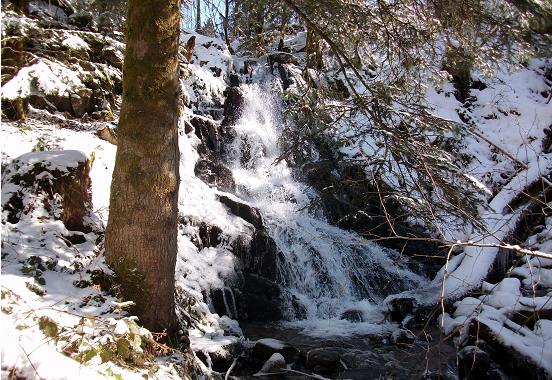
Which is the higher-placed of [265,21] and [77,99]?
[265,21]

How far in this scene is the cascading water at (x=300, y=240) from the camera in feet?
25.7

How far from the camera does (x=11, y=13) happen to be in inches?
213

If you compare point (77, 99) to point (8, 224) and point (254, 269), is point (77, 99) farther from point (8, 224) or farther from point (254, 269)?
point (254, 269)

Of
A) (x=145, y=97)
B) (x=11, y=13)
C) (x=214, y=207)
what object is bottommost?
(x=214, y=207)

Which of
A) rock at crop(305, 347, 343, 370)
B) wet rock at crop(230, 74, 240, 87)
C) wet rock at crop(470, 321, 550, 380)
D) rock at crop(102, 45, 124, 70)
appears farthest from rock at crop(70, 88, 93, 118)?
wet rock at crop(470, 321, 550, 380)

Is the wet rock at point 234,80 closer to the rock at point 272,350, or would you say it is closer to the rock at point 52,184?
the rock at point 52,184

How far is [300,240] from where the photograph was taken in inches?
337

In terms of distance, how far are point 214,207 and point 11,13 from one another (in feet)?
14.9

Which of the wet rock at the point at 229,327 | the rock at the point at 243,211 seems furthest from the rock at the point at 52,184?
the rock at the point at 243,211

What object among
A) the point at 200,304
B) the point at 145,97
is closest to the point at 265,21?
the point at 145,97

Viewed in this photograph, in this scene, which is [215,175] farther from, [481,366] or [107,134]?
[481,366]

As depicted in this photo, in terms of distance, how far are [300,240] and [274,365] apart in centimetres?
405

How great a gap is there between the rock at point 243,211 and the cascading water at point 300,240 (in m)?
0.47

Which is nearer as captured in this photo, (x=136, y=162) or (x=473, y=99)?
(x=136, y=162)
